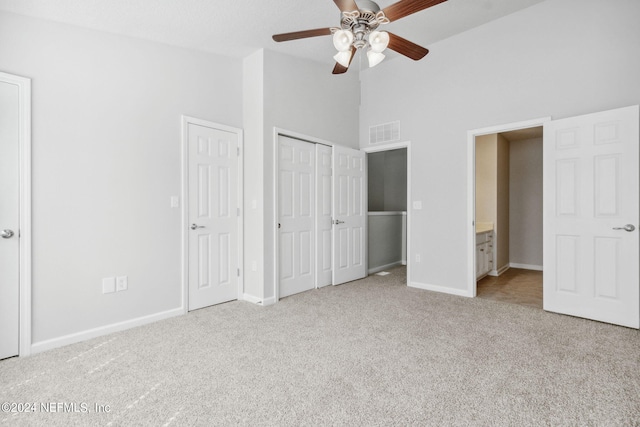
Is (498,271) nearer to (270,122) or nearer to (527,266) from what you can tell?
(527,266)

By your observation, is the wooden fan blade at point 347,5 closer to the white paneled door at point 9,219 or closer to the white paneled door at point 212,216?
the white paneled door at point 212,216

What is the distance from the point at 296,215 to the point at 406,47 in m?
2.29

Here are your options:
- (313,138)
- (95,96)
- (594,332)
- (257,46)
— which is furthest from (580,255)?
(95,96)

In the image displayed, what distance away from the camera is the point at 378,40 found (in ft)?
7.23

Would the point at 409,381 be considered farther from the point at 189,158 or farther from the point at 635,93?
the point at 635,93

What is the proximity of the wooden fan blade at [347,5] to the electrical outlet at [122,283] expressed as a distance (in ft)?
9.52

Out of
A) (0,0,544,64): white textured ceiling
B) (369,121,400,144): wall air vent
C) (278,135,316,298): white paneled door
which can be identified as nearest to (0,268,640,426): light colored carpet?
(278,135,316,298): white paneled door

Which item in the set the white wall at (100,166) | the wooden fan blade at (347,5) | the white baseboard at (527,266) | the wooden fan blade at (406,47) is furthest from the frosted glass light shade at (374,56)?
the white baseboard at (527,266)

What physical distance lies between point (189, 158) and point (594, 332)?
4160mm

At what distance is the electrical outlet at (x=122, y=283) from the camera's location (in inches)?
115

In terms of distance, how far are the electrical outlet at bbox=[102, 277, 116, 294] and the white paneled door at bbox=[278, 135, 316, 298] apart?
1.69m

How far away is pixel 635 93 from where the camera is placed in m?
2.89

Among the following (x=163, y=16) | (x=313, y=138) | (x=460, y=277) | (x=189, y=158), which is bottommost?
(x=460, y=277)

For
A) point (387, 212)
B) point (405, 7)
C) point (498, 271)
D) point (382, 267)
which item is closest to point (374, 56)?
point (405, 7)
